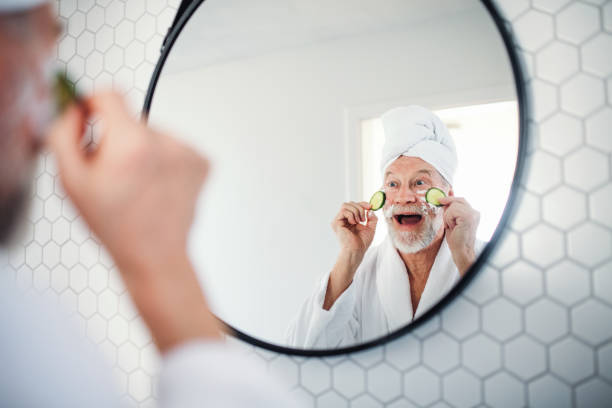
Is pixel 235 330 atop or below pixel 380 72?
below

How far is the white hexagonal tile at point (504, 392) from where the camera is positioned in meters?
0.66

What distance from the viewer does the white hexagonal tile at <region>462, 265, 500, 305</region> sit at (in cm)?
68

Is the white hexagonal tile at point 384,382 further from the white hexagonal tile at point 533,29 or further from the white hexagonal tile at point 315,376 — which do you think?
the white hexagonal tile at point 533,29

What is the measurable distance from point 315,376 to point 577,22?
0.65m

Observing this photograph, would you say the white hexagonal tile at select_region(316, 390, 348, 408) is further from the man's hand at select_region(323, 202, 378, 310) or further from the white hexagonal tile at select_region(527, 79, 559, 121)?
the white hexagonal tile at select_region(527, 79, 559, 121)

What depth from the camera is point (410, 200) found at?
0.71m

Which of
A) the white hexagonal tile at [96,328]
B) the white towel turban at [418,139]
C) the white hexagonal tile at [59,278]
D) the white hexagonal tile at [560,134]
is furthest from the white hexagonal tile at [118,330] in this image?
the white hexagonal tile at [560,134]

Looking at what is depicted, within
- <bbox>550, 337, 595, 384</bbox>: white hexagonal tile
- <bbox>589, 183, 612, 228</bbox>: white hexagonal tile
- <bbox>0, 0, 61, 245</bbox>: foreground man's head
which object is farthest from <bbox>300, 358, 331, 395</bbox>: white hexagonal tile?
<bbox>0, 0, 61, 245</bbox>: foreground man's head

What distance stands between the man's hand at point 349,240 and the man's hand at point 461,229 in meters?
0.11

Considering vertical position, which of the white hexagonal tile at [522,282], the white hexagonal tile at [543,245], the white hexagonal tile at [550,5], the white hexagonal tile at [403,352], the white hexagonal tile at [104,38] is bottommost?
the white hexagonal tile at [403,352]

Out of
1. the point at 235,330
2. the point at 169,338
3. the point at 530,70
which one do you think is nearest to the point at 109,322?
the point at 235,330

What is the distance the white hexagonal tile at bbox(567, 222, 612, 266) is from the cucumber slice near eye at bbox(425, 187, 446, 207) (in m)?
0.17

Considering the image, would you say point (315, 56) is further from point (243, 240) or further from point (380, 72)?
point (243, 240)

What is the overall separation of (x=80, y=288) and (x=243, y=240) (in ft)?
1.32
